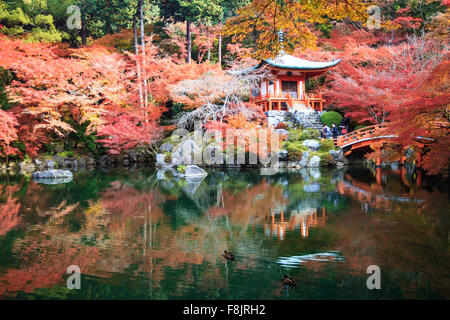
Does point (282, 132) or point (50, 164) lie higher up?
point (282, 132)

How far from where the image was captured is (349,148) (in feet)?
59.3

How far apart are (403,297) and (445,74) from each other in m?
5.86

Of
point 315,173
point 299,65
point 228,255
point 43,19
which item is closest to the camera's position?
point 228,255

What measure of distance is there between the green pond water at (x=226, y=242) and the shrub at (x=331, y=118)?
874 centimetres

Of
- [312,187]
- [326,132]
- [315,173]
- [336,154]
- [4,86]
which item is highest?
[4,86]

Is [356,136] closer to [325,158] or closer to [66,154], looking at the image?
[325,158]

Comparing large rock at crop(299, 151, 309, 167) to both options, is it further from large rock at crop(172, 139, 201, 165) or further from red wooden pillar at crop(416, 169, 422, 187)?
large rock at crop(172, 139, 201, 165)

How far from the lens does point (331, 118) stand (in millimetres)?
19750

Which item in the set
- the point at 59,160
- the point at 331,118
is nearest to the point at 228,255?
the point at 331,118

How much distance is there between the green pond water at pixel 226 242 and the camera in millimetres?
4305

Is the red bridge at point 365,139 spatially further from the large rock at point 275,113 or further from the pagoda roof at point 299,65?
the pagoda roof at point 299,65

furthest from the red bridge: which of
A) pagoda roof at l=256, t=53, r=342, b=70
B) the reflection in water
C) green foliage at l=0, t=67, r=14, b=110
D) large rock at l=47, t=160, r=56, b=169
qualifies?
green foliage at l=0, t=67, r=14, b=110

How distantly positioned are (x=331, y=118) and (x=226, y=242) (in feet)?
50.5
